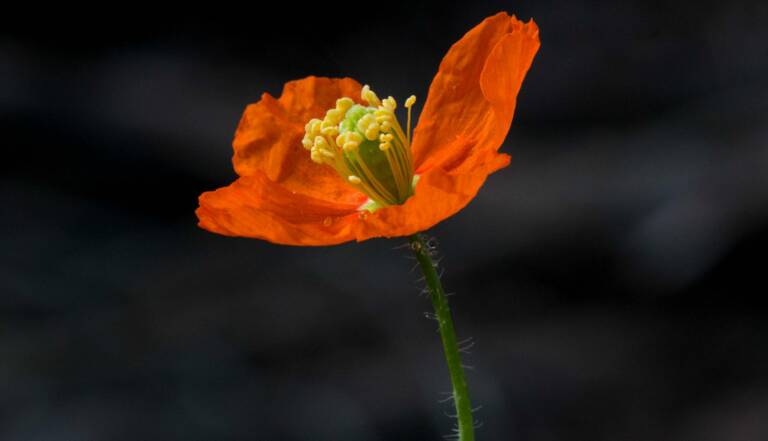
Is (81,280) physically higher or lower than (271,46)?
lower

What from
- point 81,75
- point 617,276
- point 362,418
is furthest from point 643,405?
point 81,75

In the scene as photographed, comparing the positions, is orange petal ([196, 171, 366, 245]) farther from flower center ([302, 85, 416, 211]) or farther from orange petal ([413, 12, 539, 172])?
orange petal ([413, 12, 539, 172])

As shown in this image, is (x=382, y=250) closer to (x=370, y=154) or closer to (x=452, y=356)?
(x=370, y=154)

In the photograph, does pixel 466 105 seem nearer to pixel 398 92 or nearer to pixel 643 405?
pixel 643 405

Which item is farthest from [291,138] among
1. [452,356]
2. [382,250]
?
[382,250]

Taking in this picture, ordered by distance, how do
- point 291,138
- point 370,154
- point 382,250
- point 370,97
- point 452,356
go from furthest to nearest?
point 382,250, point 291,138, point 370,97, point 370,154, point 452,356

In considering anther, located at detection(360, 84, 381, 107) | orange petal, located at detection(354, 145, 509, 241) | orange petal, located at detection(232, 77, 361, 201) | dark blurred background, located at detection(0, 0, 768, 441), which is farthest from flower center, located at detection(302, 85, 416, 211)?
dark blurred background, located at detection(0, 0, 768, 441)

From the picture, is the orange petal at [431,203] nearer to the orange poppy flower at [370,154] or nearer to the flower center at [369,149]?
the orange poppy flower at [370,154]

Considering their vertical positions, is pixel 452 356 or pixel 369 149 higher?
pixel 369 149
